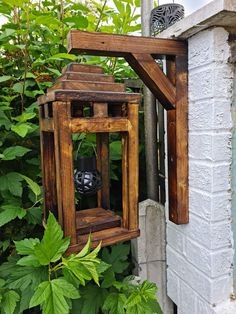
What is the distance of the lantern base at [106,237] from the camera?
2.82 feet

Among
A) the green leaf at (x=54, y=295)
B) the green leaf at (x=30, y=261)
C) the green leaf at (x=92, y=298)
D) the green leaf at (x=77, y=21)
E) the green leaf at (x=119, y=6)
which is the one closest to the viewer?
the green leaf at (x=54, y=295)

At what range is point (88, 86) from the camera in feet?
2.74

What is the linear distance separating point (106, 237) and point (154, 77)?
0.54m

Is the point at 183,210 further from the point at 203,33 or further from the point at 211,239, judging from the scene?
the point at 203,33

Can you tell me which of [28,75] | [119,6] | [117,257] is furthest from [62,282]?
[119,6]

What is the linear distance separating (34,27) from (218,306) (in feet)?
4.23

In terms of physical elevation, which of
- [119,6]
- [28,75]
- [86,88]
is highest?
[119,6]

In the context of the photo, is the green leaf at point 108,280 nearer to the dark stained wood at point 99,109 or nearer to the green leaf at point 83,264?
the green leaf at point 83,264

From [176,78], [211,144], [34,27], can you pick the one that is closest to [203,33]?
[176,78]

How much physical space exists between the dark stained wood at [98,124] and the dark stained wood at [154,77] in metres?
0.17

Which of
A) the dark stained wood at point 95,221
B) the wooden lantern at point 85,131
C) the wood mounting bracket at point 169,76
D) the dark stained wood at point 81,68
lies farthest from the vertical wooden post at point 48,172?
the wood mounting bracket at point 169,76

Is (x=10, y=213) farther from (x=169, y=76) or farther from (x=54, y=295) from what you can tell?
(x=169, y=76)

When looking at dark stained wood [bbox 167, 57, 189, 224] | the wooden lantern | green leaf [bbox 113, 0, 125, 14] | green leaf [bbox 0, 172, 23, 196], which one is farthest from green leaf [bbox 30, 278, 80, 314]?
green leaf [bbox 113, 0, 125, 14]

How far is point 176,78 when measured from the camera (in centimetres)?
97
